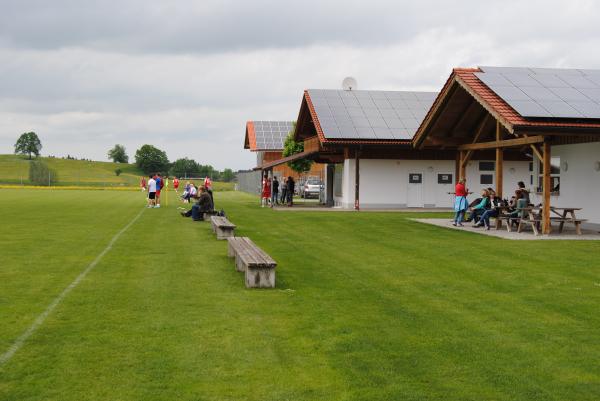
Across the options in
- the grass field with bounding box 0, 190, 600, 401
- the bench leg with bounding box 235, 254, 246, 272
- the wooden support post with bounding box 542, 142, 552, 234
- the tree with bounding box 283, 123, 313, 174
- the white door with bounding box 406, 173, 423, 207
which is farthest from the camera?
the tree with bounding box 283, 123, 313, 174

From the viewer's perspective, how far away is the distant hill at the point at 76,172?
9544 centimetres

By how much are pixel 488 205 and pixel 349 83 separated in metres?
22.8

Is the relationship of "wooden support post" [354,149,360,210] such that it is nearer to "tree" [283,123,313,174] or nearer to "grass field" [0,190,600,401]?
"grass field" [0,190,600,401]

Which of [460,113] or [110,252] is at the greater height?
[460,113]

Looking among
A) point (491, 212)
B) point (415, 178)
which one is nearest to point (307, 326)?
point (491, 212)

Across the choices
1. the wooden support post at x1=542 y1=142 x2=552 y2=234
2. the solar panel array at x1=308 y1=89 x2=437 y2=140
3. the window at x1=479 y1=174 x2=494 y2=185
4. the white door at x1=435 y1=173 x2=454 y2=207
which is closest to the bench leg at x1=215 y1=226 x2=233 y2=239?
the wooden support post at x1=542 y1=142 x2=552 y2=234

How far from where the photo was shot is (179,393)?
18.6ft

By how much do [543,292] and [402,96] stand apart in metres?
32.4

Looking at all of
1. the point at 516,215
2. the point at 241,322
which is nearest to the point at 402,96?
the point at 516,215

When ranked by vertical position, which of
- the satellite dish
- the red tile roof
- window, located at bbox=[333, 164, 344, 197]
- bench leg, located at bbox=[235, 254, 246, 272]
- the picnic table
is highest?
the satellite dish

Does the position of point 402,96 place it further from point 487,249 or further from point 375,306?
point 375,306

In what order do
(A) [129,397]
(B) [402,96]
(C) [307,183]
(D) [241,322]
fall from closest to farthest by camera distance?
(A) [129,397] → (D) [241,322] → (B) [402,96] → (C) [307,183]

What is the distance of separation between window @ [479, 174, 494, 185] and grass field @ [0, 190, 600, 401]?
21639mm

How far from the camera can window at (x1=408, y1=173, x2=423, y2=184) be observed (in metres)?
37.2
